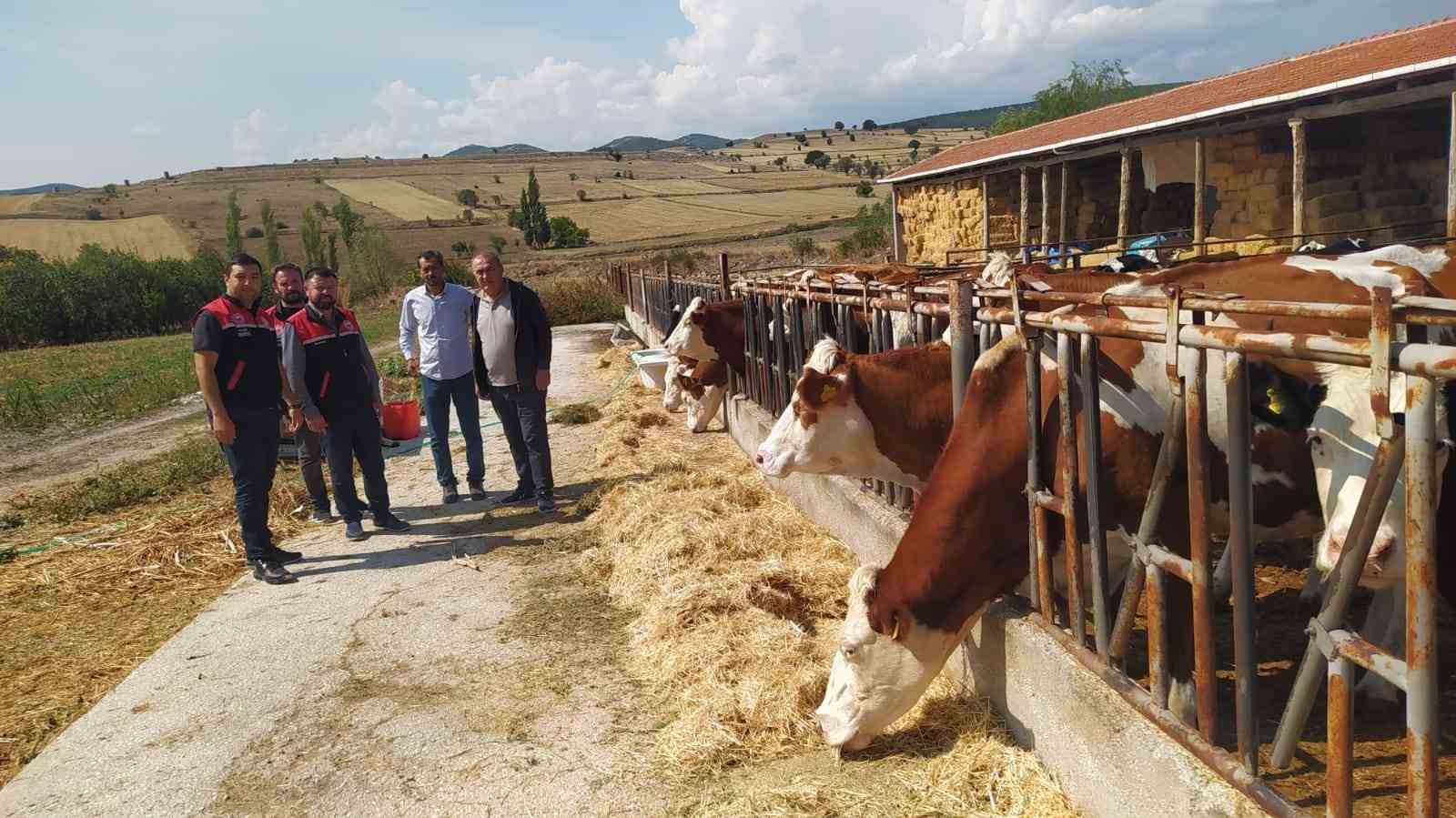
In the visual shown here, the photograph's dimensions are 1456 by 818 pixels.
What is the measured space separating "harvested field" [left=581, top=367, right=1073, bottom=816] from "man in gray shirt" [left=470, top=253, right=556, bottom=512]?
0.68 m

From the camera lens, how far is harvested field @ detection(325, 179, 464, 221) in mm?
83688

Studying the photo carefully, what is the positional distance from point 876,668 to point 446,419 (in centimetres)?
528

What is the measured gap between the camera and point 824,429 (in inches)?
175

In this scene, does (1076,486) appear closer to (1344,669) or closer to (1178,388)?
(1178,388)

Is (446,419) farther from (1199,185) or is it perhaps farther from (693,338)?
(1199,185)

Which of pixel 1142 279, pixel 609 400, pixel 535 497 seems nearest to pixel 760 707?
pixel 1142 279

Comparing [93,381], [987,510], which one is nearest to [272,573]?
[987,510]

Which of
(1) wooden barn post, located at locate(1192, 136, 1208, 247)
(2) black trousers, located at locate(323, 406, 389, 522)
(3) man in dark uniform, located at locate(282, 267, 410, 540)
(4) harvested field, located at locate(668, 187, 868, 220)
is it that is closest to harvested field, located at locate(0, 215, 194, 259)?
(4) harvested field, located at locate(668, 187, 868, 220)

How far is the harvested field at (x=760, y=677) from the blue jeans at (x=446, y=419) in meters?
1.43

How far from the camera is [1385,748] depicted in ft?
9.02

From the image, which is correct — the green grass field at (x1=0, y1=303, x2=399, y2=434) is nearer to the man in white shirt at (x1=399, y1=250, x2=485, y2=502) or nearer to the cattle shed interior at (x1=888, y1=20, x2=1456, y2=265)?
the man in white shirt at (x1=399, y1=250, x2=485, y2=502)

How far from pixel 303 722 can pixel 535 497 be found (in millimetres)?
3521

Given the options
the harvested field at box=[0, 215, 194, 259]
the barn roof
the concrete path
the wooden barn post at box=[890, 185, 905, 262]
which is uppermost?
the harvested field at box=[0, 215, 194, 259]

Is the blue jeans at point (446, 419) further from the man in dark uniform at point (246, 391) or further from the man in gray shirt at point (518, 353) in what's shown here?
the man in dark uniform at point (246, 391)
